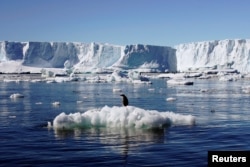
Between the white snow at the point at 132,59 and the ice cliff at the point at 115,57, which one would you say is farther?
the ice cliff at the point at 115,57

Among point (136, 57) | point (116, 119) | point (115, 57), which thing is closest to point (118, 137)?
point (116, 119)

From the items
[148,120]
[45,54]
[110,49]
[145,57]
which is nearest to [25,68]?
[45,54]

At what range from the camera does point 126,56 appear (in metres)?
183

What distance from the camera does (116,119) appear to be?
798 inches

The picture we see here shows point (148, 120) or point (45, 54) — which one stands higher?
point (45, 54)

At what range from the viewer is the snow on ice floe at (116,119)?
19.9m

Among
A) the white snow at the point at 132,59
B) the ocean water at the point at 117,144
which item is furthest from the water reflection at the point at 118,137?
the white snow at the point at 132,59

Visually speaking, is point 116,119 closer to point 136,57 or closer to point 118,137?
point 118,137

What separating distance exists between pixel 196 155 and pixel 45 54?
190m

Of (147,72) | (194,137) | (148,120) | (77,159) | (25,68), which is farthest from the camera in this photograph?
(25,68)

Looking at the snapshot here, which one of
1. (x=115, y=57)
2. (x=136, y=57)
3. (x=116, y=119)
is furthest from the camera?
(x=115, y=57)

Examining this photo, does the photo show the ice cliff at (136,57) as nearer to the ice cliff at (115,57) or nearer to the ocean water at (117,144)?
the ice cliff at (115,57)

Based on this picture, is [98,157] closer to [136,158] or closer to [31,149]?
[136,158]

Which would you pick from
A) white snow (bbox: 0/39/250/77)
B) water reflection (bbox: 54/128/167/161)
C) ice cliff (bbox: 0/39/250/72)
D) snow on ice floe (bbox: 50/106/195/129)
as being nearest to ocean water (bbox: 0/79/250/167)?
water reflection (bbox: 54/128/167/161)
